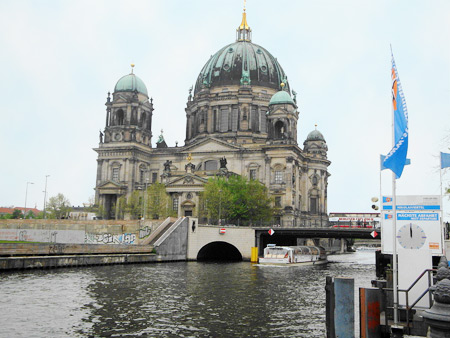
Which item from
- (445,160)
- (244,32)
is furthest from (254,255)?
(244,32)

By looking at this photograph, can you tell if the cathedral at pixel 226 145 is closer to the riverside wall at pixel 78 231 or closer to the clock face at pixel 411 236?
the riverside wall at pixel 78 231

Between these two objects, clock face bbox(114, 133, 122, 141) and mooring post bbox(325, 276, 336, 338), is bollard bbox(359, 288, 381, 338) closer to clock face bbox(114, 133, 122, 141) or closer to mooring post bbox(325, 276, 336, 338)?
mooring post bbox(325, 276, 336, 338)

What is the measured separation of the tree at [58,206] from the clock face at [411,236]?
316ft

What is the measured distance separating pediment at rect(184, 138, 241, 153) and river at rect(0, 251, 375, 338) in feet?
204

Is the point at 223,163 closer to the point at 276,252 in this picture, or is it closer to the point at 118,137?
the point at 118,137

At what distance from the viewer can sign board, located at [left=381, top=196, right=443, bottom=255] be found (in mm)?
17516

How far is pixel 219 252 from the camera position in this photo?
265ft

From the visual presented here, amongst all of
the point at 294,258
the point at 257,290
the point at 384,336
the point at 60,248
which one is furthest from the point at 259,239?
the point at 384,336

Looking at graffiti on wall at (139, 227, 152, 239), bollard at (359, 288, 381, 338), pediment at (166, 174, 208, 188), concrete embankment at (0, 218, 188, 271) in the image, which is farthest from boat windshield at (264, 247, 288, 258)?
bollard at (359, 288, 381, 338)

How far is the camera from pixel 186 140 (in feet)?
389

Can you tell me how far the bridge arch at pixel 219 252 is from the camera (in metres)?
74.6

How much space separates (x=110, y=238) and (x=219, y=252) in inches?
741

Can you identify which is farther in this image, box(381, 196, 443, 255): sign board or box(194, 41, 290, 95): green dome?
box(194, 41, 290, 95): green dome

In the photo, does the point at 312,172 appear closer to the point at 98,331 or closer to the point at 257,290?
the point at 257,290
